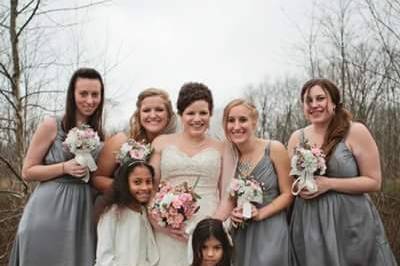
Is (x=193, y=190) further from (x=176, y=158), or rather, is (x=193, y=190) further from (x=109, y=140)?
(x=109, y=140)

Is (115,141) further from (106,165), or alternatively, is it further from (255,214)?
(255,214)

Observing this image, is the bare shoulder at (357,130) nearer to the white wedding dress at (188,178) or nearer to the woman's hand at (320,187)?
the woman's hand at (320,187)

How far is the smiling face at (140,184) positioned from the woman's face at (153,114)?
63 cm

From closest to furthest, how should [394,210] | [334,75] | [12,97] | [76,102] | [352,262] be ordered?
[352,262], [76,102], [12,97], [394,210], [334,75]

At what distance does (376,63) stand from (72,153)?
11769 millimetres

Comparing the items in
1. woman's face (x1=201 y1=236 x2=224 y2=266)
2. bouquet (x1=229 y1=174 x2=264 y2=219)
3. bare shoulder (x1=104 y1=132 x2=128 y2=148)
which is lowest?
woman's face (x1=201 y1=236 x2=224 y2=266)

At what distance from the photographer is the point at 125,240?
4418mm

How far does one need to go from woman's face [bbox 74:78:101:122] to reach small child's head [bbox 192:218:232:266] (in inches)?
59.5

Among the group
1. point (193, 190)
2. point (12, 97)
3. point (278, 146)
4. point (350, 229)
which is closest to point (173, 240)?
point (193, 190)

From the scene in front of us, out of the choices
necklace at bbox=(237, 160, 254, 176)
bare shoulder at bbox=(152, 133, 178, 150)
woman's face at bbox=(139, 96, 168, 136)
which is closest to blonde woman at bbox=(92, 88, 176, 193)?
woman's face at bbox=(139, 96, 168, 136)

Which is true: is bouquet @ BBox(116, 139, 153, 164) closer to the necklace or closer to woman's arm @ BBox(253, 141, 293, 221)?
the necklace

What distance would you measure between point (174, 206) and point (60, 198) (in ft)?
3.78

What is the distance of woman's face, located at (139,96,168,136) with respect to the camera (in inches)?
200

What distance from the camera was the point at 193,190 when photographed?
15.1 ft
